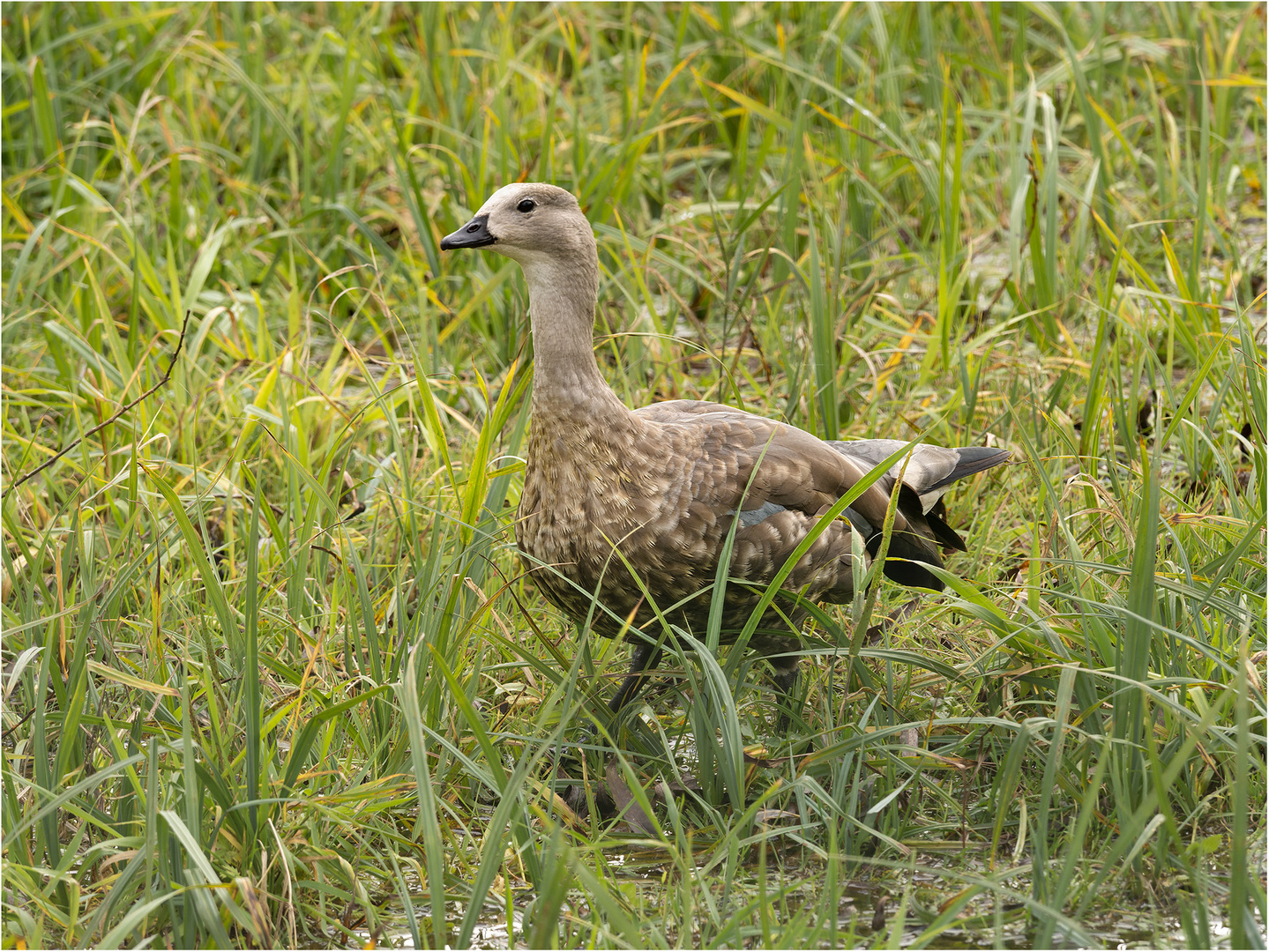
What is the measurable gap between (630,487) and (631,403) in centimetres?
125

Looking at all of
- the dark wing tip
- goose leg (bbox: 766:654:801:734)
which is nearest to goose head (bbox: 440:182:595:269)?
goose leg (bbox: 766:654:801:734)

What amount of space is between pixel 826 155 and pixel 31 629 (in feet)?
11.1

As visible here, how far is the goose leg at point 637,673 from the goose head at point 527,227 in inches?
34.7

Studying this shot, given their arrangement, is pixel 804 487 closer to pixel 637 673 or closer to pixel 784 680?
pixel 784 680

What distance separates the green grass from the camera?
93.7 inches

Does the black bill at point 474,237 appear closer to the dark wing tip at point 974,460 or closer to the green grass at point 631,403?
the green grass at point 631,403

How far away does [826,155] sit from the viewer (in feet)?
17.0

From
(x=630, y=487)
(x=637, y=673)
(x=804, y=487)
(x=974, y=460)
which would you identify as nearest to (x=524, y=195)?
(x=630, y=487)

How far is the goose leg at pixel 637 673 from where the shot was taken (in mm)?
2859

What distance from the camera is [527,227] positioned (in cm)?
298

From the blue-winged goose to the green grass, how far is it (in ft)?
0.49

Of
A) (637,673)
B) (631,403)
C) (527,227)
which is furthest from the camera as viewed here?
(631,403)

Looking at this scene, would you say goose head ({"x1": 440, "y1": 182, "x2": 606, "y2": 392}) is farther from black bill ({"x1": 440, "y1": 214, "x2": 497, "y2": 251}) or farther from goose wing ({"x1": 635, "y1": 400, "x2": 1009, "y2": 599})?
goose wing ({"x1": 635, "y1": 400, "x2": 1009, "y2": 599})

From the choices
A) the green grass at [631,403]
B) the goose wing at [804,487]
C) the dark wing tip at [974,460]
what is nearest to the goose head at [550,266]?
the green grass at [631,403]
